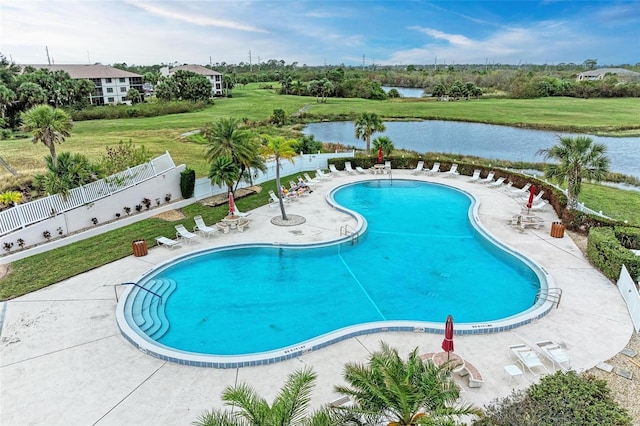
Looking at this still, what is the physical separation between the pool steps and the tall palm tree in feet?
25.0

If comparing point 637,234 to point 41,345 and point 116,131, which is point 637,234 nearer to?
point 41,345

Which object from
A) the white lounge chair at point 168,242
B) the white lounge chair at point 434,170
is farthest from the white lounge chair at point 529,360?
the white lounge chair at point 434,170

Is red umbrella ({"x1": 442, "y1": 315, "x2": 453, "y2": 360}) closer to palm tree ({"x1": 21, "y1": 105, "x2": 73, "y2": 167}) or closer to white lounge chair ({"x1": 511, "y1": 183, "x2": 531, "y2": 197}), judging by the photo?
white lounge chair ({"x1": 511, "y1": 183, "x2": 531, "y2": 197})

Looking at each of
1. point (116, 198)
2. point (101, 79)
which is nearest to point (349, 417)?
point (116, 198)

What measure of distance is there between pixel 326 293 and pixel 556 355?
6892 millimetres

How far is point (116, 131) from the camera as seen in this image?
46688 mm

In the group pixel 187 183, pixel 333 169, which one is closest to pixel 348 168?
pixel 333 169

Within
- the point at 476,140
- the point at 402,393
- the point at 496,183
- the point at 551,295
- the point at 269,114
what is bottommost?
the point at 551,295

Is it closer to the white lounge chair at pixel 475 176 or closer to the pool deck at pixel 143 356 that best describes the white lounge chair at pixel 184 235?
the pool deck at pixel 143 356

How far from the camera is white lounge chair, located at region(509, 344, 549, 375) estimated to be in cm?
895

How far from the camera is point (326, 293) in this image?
13516 millimetres

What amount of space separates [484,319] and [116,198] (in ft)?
54.9

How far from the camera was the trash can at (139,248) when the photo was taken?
1519cm

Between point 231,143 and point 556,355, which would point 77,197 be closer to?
point 231,143
